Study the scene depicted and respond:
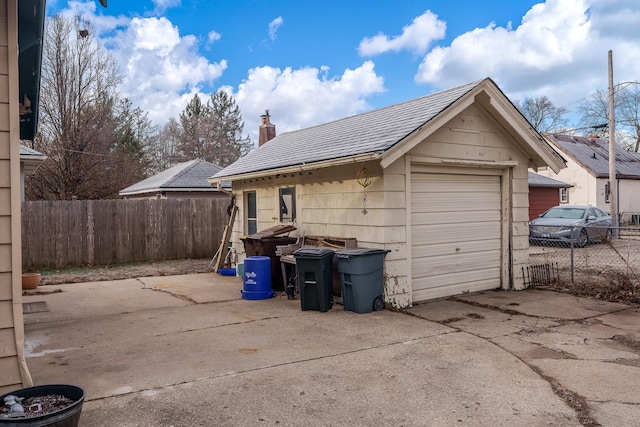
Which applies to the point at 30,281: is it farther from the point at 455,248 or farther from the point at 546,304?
the point at 546,304

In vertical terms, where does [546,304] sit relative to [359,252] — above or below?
below

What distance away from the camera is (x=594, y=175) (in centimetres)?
2591

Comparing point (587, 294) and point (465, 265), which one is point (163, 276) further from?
point (587, 294)

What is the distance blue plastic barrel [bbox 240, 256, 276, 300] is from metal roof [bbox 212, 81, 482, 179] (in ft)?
6.75

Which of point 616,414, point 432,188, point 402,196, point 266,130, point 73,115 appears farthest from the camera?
point 73,115

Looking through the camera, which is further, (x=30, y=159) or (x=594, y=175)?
(x=594, y=175)

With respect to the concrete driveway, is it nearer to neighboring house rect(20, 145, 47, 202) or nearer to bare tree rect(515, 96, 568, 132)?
neighboring house rect(20, 145, 47, 202)

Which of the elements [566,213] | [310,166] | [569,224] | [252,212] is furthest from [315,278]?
[566,213]

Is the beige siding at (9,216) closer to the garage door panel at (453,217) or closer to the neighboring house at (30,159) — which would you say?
the garage door panel at (453,217)

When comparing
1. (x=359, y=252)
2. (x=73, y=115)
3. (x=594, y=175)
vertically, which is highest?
(x=73, y=115)

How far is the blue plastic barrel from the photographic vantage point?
845 cm

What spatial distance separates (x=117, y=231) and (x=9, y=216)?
10.4 m

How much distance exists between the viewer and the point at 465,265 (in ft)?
27.9

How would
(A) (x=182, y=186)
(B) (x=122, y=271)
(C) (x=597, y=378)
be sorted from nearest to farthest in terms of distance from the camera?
(C) (x=597, y=378), (B) (x=122, y=271), (A) (x=182, y=186)
